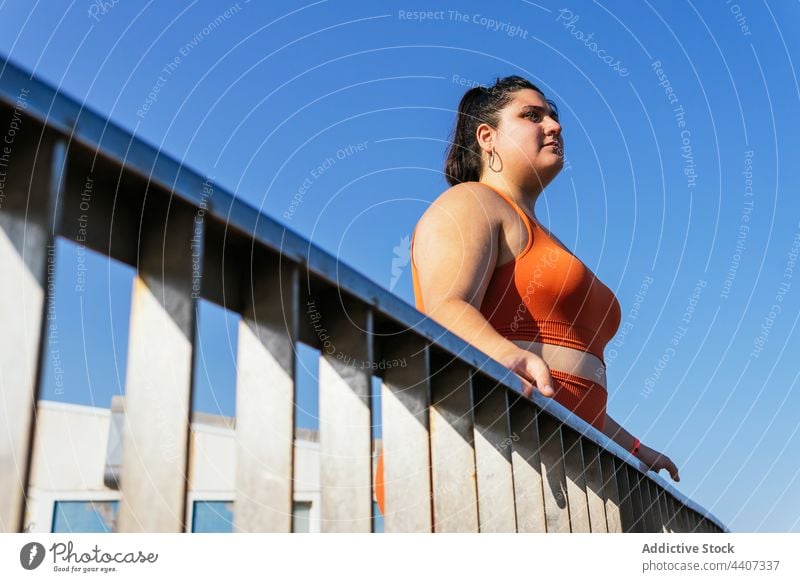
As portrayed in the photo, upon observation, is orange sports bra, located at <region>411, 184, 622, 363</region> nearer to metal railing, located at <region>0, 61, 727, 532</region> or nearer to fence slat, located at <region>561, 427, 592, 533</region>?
fence slat, located at <region>561, 427, 592, 533</region>

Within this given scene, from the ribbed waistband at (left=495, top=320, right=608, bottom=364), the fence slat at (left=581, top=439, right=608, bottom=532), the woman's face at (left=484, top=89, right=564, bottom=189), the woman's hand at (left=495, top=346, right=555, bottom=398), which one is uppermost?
the woman's face at (left=484, top=89, right=564, bottom=189)

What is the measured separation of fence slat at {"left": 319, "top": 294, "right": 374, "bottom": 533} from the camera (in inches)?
22.5

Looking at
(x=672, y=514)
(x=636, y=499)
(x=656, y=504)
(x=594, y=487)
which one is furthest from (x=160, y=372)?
(x=672, y=514)

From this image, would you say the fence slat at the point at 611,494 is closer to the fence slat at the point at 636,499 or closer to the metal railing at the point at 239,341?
the fence slat at the point at 636,499

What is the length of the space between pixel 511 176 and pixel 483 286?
0.35m

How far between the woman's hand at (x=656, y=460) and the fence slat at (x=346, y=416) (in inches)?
43.3

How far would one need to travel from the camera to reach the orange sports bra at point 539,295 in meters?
1.32

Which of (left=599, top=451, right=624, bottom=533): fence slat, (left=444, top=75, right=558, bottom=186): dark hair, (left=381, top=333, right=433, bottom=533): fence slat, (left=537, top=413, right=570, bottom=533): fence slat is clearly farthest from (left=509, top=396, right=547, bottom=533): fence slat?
(left=444, top=75, right=558, bottom=186): dark hair

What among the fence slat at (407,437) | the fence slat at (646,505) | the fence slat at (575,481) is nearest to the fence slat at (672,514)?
the fence slat at (646,505)

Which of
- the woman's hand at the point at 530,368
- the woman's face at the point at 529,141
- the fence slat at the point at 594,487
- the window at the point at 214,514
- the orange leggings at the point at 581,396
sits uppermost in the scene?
the woman's face at the point at 529,141

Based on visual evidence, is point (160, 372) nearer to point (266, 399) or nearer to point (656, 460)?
point (266, 399)

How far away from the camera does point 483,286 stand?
4.07 ft

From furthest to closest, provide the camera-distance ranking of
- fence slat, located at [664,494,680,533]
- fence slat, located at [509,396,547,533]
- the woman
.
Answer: fence slat, located at [664,494,680,533] < the woman < fence slat, located at [509,396,547,533]

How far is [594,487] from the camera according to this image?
114cm
